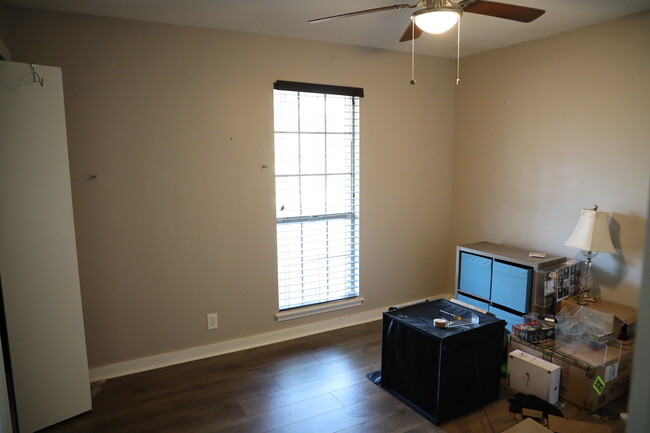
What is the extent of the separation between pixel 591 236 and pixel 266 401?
2.52m

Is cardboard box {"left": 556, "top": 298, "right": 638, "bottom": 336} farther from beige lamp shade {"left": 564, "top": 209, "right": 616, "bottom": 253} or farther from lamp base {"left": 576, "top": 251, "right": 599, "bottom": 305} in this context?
beige lamp shade {"left": 564, "top": 209, "right": 616, "bottom": 253}

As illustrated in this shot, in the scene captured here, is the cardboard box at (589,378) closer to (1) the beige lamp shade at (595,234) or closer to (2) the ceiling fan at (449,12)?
(1) the beige lamp shade at (595,234)

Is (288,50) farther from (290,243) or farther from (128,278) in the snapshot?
(128,278)

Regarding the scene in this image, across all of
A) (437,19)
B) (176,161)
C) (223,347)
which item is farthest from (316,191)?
(437,19)

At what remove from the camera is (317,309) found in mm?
3670

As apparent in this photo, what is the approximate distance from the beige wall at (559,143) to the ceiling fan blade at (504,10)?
1.14 meters

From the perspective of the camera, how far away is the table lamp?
9.45ft

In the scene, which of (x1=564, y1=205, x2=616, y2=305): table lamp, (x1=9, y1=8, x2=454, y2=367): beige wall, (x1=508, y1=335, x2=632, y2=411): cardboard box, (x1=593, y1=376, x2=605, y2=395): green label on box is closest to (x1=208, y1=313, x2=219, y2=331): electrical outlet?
(x1=9, y1=8, x2=454, y2=367): beige wall

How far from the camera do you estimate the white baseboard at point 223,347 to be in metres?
2.95

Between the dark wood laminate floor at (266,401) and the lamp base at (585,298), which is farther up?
the lamp base at (585,298)

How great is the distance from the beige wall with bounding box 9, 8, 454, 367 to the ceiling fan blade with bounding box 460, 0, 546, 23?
150cm

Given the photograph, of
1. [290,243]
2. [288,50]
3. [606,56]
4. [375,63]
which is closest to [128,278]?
[290,243]

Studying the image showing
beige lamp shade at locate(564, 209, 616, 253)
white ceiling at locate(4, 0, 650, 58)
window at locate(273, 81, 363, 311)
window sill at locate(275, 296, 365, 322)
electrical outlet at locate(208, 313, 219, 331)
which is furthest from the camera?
window sill at locate(275, 296, 365, 322)

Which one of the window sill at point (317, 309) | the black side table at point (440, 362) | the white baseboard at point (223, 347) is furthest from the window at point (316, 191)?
the black side table at point (440, 362)
